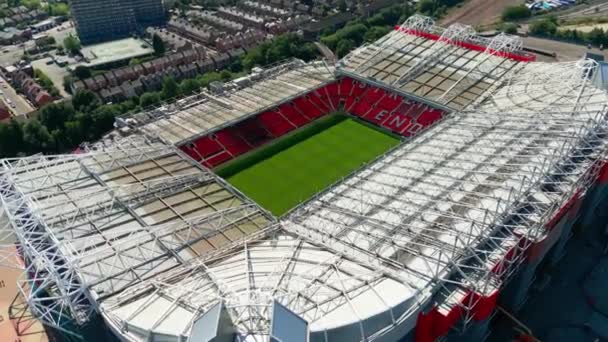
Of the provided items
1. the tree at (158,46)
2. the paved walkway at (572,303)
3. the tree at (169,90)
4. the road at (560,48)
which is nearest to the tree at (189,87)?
the tree at (169,90)

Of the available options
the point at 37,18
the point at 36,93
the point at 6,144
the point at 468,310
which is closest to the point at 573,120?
the point at 468,310

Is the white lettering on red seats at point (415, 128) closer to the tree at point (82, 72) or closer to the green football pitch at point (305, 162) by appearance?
the green football pitch at point (305, 162)

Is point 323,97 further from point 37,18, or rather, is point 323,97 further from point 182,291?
point 37,18

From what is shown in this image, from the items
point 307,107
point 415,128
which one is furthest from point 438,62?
point 307,107

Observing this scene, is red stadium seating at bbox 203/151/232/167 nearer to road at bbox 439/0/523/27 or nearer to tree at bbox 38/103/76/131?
tree at bbox 38/103/76/131

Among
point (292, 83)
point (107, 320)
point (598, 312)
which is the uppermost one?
point (107, 320)

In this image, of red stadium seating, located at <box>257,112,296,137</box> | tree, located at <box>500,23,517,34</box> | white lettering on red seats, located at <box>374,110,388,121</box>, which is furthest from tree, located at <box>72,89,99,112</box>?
tree, located at <box>500,23,517,34</box>

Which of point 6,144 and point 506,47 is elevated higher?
point 506,47
